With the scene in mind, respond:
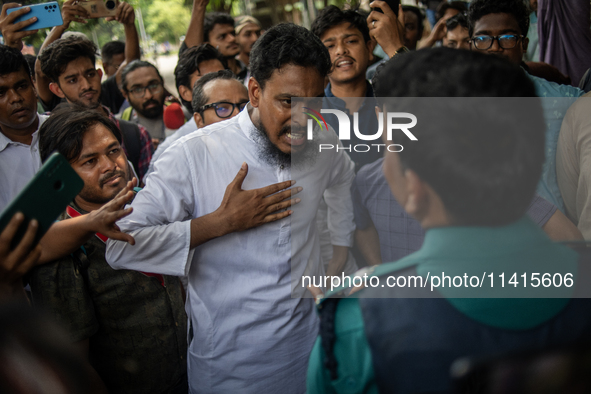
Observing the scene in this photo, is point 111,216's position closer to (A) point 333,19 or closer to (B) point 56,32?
(A) point 333,19

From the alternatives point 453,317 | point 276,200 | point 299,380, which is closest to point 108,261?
point 276,200

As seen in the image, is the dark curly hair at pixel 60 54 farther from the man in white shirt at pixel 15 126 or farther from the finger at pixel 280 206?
the finger at pixel 280 206

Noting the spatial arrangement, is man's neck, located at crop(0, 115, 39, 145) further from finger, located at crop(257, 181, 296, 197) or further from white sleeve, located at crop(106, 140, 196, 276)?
finger, located at crop(257, 181, 296, 197)

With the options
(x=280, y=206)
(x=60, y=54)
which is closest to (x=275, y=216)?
(x=280, y=206)

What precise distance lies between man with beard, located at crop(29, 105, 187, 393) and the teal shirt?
0.91 m

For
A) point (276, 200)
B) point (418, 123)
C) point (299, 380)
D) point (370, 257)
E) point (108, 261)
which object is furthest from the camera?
point (370, 257)

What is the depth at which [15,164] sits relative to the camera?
250cm

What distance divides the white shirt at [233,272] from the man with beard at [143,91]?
2.40 m

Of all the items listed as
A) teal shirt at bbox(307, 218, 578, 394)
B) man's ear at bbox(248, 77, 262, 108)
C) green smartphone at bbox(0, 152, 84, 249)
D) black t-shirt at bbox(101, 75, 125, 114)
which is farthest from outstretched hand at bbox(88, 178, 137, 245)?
black t-shirt at bbox(101, 75, 125, 114)

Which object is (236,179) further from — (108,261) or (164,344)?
(164,344)

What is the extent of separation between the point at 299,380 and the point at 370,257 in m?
0.80

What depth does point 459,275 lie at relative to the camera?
34.0 inches

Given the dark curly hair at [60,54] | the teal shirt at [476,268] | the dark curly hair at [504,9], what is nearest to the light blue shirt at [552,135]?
the dark curly hair at [504,9]

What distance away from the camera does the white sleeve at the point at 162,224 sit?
1.64 metres
